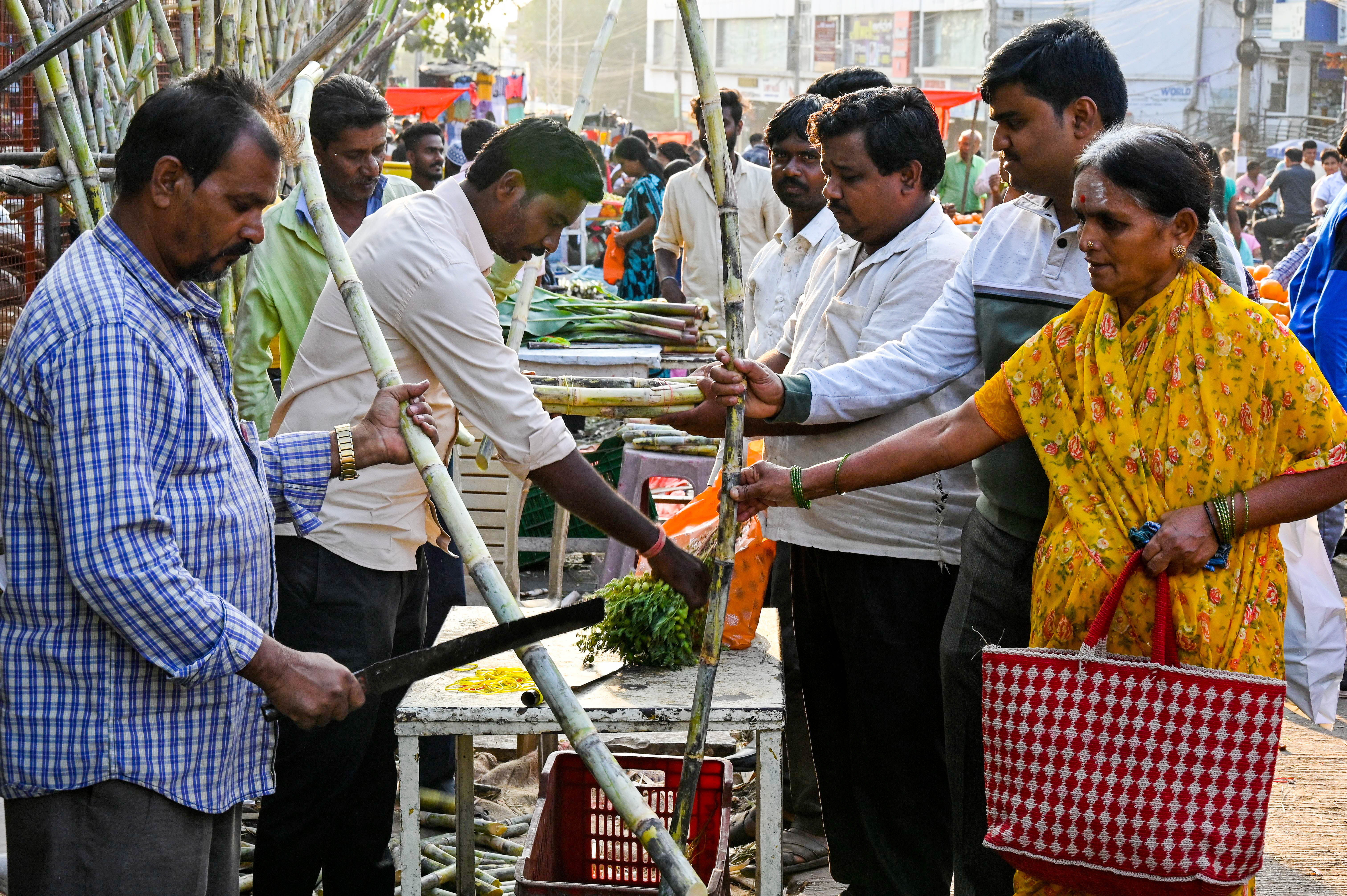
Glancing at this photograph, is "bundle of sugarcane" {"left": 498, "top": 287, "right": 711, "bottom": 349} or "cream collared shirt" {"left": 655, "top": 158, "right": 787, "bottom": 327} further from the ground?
"cream collared shirt" {"left": 655, "top": 158, "right": 787, "bottom": 327}

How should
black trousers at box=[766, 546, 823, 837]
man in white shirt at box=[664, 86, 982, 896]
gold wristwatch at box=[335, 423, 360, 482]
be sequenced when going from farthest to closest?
1. black trousers at box=[766, 546, 823, 837]
2. man in white shirt at box=[664, 86, 982, 896]
3. gold wristwatch at box=[335, 423, 360, 482]

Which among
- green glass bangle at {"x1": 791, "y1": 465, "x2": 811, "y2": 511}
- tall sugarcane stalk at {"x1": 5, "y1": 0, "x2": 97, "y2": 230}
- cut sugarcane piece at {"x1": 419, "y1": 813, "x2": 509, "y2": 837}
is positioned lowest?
cut sugarcane piece at {"x1": 419, "y1": 813, "x2": 509, "y2": 837}

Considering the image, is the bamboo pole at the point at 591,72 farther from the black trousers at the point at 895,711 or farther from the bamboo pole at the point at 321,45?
the black trousers at the point at 895,711

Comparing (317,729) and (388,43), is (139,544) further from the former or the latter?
(388,43)

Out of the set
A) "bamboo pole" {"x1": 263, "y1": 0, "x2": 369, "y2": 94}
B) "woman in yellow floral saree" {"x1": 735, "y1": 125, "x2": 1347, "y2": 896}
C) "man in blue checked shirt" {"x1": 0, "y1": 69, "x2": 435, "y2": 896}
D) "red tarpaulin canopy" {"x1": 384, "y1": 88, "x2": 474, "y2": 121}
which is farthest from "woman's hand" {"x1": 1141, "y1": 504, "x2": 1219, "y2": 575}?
"red tarpaulin canopy" {"x1": 384, "y1": 88, "x2": 474, "y2": 121}

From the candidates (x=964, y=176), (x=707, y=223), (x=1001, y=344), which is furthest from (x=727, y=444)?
(x=964, y=176)

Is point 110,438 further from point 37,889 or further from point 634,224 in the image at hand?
point 634,224

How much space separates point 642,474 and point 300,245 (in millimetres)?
1826

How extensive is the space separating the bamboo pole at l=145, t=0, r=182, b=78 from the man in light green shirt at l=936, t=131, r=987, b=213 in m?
9.66

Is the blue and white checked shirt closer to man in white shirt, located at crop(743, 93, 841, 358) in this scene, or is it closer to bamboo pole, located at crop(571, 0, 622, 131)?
bamboo pole, located at crop(571, 0, 622, 131)

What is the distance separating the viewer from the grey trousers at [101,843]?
1873 mm

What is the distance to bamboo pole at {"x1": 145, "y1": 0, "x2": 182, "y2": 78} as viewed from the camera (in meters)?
3.57

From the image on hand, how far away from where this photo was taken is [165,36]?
11.9ft

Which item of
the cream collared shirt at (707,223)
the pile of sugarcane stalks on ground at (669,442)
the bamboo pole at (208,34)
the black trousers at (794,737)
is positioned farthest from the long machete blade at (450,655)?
the cream collared shirt at (707,223)
